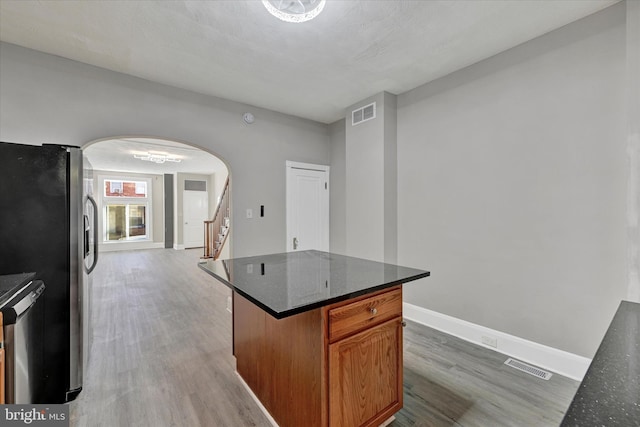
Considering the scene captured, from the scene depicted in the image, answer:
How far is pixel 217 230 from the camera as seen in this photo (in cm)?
720

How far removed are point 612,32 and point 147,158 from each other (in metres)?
8.18

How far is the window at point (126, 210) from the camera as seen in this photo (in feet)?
29.7

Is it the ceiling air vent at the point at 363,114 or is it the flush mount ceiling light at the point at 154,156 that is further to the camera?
the flush mount ceiling light at the point at 154,156

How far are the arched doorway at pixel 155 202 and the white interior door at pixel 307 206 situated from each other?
475 cm

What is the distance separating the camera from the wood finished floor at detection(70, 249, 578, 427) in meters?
1.77

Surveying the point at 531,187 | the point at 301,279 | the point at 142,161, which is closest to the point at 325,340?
the point at 301,279

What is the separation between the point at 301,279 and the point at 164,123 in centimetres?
263

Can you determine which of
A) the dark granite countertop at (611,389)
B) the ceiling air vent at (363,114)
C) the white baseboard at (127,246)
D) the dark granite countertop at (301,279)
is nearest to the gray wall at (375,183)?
the ceiling air vent at (363,114)

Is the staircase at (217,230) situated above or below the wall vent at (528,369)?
above

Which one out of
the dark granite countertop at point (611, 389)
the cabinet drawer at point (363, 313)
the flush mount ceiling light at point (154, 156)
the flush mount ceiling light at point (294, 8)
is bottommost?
the cabinet drawer at point (363, 313)

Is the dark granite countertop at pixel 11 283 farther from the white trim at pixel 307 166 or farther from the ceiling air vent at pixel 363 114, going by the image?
the ceiling air vent at pixel 363 114

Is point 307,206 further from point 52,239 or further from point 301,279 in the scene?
point 52,239

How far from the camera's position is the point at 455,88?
2.91 metres

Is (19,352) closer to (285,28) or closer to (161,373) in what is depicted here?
(161,373)
